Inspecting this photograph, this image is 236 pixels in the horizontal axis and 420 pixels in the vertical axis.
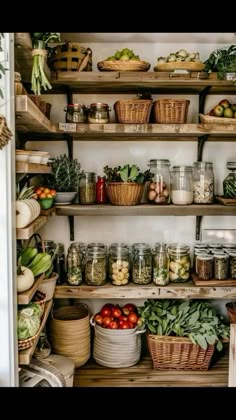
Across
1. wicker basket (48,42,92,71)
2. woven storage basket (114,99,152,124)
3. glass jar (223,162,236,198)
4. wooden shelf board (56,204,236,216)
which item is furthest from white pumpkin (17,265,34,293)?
glass jar (223,162,236,198)

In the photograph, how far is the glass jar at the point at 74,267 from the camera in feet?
9.39

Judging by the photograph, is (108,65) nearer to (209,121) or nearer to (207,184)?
(209,121)

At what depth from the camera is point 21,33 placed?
1.91m

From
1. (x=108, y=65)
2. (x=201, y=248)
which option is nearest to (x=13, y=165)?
(x=108, y=65)

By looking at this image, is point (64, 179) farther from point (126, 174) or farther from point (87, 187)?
point (126, 174)

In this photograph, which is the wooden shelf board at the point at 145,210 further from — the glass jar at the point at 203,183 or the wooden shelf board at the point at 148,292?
the wooden shelf board at the point at 148,292

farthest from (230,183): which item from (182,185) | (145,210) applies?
(145,210)

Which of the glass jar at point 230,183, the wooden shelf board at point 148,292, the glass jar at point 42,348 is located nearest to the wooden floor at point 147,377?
the glass jar at point 42,348

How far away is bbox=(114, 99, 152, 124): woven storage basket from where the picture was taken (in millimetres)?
2715

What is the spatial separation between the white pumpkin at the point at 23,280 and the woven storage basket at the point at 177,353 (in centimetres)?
104

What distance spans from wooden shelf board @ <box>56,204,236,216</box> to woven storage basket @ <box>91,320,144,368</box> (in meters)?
0.67

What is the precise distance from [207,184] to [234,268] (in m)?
0.51

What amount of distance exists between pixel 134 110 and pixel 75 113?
0.34 meters

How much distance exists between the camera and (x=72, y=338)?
A: 2812mm
